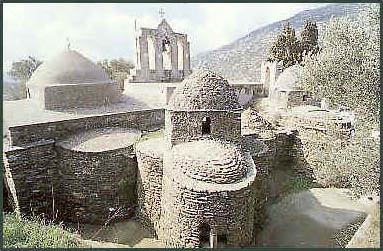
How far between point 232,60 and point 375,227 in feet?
105

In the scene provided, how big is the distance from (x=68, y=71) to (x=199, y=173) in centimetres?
727

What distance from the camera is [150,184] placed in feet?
27.1

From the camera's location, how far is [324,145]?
12.1 meters

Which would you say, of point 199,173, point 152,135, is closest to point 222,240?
point 199,173

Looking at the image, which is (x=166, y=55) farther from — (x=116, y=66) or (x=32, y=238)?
(x=32, y=238)

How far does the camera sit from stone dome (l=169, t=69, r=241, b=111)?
25.9ft

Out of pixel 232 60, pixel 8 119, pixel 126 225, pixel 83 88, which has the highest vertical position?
pixel 232 60

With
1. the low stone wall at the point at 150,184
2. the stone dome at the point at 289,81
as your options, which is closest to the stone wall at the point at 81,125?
the low stone wall at the point at 150,184

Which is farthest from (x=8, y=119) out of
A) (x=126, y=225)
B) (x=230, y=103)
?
(x=230, y=103)

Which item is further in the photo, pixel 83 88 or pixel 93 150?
pixel 83 88

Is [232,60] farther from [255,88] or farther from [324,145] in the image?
[324,145]

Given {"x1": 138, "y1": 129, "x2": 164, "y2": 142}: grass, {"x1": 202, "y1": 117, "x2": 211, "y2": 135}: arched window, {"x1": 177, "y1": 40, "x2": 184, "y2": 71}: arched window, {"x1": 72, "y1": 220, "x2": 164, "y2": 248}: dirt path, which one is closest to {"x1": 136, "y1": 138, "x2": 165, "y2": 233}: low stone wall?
{"x1": 72, "y1": 220, "x2": 164, "y2": 248}: dirt path

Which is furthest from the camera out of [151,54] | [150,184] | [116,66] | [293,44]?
[116,66]

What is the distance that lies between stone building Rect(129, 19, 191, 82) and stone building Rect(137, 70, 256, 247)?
26.4 feet
